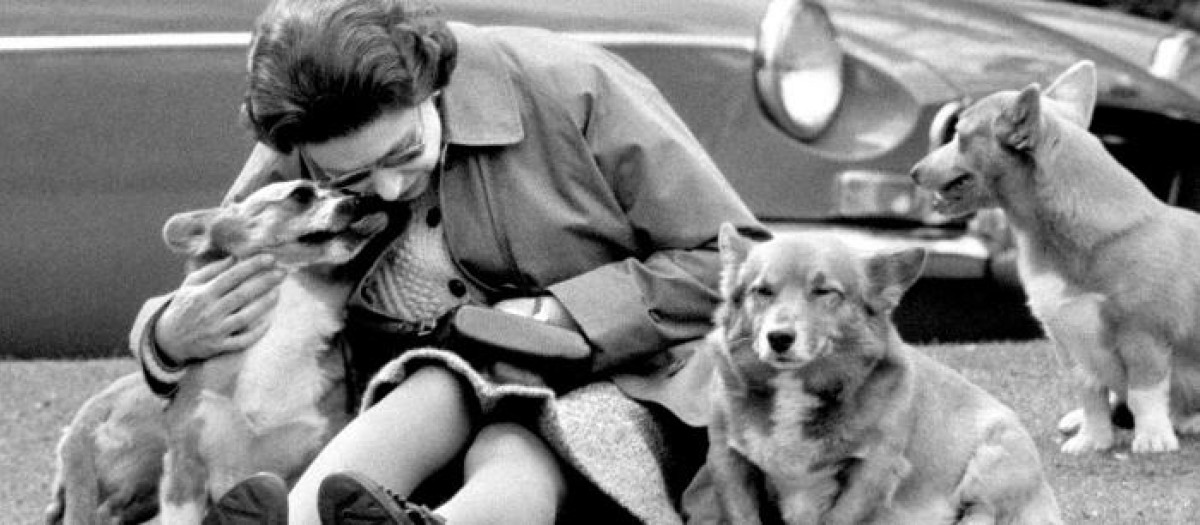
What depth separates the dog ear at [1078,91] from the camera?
16.8ft

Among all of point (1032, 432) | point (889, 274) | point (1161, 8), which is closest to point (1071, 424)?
point (1032, 432)

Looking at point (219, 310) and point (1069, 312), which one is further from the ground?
point (219, 310)

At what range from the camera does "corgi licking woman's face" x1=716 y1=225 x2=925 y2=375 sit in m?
3.66

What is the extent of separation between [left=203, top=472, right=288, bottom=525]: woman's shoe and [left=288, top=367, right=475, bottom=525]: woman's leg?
19 centimetres

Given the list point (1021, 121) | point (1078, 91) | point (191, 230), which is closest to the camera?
point (191, 230)

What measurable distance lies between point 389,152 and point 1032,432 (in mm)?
1993

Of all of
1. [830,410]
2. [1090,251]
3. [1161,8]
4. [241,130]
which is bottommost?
[1161,8]

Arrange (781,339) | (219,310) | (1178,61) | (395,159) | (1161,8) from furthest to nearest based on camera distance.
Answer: (1161,8)
(1178,61)
(219,310)
(395,159)
(781,339)

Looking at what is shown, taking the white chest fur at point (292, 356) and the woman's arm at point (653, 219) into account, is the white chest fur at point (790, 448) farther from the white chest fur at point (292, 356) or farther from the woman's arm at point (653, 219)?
the white chest fur at point (292, 356)

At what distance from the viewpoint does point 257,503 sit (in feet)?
11.1

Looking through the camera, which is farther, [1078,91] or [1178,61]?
[1178,61]

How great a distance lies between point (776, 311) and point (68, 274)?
2811mm

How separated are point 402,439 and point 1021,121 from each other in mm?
1758

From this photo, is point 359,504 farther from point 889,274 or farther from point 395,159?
point 889,274
